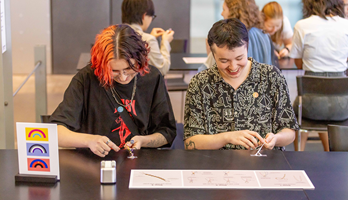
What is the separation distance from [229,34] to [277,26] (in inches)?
113

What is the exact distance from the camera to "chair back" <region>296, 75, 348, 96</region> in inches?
105

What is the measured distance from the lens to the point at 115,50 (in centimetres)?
162

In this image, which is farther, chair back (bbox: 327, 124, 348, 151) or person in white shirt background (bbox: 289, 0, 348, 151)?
person in white shirt background (bbox: 289, 0, 348, 151)

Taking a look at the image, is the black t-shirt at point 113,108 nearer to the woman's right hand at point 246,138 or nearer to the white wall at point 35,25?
the woman's right hand at point 246,138

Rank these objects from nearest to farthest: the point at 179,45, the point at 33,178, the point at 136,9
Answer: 1. the point at 33,178
2. the point at 136,9
3. the point at 179,45

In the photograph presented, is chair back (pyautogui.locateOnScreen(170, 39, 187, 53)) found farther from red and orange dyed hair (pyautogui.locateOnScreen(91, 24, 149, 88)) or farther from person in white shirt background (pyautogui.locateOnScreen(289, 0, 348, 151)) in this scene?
red and orange dyed hair (pyautogui.locateOnScreen(91, 24, 149, 88))

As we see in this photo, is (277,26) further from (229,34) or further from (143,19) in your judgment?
(229,34)

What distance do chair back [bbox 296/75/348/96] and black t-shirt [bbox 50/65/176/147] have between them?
131 cm

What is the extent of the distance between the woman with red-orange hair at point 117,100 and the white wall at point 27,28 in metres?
4.95

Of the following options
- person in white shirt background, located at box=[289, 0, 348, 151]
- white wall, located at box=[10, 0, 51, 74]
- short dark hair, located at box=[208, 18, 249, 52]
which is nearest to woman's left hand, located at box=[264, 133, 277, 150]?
short dark hair, located at box=[208, 18, 249, 52]

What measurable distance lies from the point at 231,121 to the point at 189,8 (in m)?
5.04

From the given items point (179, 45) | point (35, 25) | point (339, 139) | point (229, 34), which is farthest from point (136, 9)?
point (35, 25)

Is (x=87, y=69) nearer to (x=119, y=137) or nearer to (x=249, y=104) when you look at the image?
(x=119, y=137)

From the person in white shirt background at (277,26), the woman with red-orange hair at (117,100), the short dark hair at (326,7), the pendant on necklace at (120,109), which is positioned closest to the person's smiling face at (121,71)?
the woman with red-orange hair at (117,100)
